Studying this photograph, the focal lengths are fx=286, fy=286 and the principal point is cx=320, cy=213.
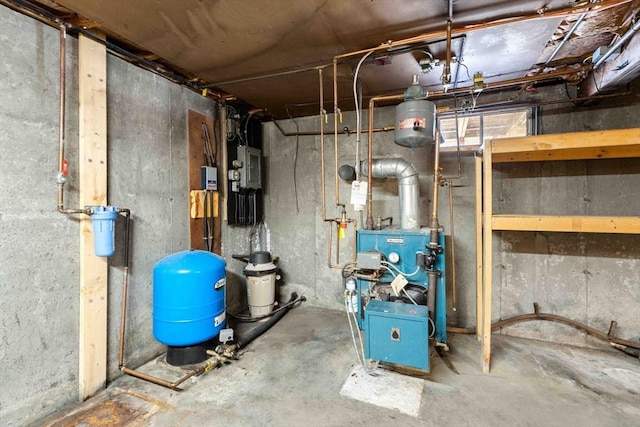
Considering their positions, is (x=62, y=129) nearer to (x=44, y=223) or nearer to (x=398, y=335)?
(x=44, y=223)

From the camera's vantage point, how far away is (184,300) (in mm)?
2047

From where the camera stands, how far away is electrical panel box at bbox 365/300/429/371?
6.14ft

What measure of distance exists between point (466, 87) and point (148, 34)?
2602mm

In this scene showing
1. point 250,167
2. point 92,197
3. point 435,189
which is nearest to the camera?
point 92,197

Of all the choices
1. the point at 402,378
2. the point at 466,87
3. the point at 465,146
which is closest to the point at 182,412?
the point at 402,378

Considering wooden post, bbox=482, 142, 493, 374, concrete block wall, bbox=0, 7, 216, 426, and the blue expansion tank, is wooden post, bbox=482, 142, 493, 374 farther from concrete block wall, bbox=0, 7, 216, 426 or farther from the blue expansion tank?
concrete block wall, bbox=0, 7, 216, 426

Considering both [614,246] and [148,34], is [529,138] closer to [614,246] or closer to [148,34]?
[614,246]

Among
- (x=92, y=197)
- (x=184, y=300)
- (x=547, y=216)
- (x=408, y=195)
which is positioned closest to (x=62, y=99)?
(x=92, y=197)

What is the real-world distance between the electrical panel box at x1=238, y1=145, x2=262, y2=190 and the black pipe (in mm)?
1426

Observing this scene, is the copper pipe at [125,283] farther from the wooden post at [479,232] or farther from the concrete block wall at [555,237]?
the wooden post at [479,232]

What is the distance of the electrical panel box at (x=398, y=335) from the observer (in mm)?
1873

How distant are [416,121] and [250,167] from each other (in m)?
1.88

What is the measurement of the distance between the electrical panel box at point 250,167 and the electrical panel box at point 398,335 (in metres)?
1.96

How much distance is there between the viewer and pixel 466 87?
2.65 m
